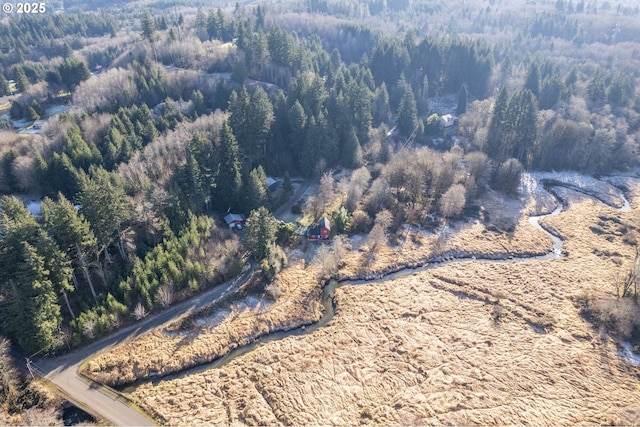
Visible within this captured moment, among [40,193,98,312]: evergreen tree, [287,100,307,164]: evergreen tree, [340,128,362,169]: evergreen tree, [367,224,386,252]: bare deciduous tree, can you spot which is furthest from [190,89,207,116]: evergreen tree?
[367,224,386,252]: bare deciduous tree

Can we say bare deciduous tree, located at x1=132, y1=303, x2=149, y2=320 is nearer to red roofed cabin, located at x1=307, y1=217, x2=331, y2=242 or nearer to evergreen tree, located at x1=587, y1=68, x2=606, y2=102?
red roofed cabin, located at x1=307, y1=217, x2=331, y2=242

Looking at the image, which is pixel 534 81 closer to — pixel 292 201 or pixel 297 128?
pixel 297 128

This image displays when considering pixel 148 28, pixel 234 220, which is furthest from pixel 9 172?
pixel 148 28

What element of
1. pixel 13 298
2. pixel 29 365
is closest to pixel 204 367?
pixel 29 365

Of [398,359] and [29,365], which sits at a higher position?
[29,365]

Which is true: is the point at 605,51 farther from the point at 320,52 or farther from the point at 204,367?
the point at 204,367

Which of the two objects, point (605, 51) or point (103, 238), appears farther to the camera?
point (605, 51)

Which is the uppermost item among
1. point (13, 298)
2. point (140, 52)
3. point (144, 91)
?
point (140, 52)
